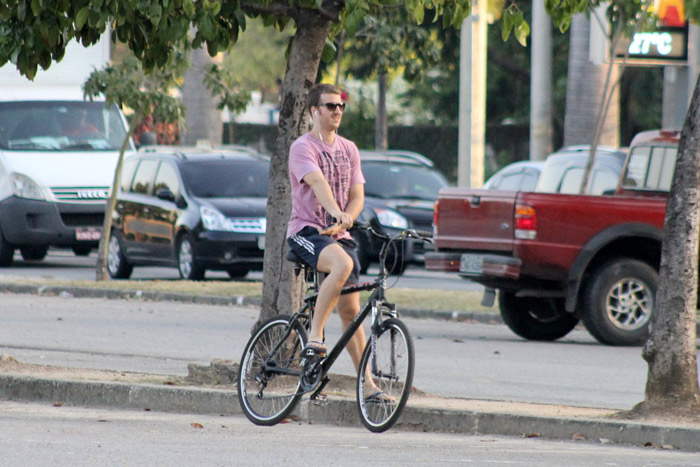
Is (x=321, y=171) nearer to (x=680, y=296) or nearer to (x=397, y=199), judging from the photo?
(x=680, y=296)

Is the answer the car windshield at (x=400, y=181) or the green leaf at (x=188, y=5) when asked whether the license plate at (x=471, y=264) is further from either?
the car windshield at (x=400, y=181)

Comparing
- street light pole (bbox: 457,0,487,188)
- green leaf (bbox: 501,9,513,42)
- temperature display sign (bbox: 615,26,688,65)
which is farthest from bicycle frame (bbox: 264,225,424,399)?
street light pole (bbox: 457,0,487,188)

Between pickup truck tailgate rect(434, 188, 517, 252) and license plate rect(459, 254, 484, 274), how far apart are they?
113 mm

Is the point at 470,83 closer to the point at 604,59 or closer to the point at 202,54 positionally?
the point at 604,59

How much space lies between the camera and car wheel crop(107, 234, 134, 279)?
1959 cm

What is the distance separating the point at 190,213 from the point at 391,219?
301cm

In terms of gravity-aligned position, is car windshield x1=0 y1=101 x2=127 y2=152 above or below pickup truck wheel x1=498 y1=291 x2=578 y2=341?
above

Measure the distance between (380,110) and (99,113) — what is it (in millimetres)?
14051

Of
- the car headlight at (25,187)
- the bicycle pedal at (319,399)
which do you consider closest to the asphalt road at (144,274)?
the car headlight at (25,187)

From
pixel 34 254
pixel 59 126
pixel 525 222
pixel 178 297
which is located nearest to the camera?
pixel 525 222

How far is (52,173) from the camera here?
20.2 meters

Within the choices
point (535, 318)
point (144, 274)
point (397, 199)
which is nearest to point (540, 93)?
point (397, 199)

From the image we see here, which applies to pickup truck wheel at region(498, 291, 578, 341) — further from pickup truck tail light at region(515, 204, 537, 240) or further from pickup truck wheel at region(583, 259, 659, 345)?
pickup truck tail light at region(515, 204, 537, 240)

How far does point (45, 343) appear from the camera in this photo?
39.3ft
